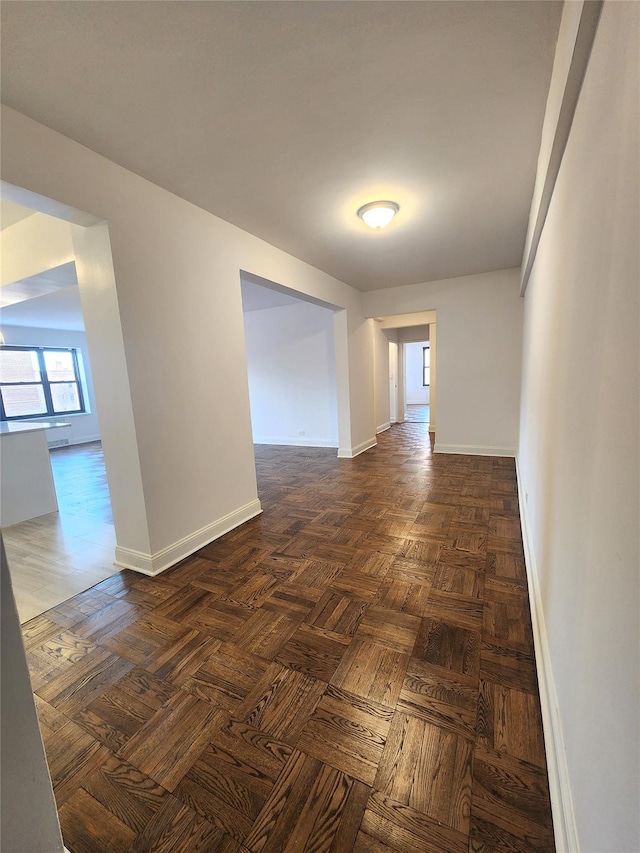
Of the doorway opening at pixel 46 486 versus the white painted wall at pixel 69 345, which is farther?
the white painted wall at pixel 69 345

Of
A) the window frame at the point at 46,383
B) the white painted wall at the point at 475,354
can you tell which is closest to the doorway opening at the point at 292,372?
the white painted wall at the point at 475,354

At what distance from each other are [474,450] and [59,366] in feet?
26.0

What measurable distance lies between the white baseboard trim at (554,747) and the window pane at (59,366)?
8402 mm

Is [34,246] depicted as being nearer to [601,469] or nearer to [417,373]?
[601,469]

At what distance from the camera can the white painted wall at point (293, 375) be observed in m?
5.53

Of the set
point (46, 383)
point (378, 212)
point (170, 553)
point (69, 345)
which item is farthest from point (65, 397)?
point (378, 212)

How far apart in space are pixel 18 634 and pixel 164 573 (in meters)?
1.51

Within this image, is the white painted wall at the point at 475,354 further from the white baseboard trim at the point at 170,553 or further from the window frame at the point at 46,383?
the window frame at the point at 46,383

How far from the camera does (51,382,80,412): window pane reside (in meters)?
6.78

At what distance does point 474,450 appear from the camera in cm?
469

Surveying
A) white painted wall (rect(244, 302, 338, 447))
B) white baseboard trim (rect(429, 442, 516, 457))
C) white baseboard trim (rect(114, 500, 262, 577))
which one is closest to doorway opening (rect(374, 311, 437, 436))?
white baseboard trim (rect(429, 442, 516, 457))

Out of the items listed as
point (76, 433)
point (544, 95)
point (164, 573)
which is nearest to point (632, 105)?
point (544, 95)

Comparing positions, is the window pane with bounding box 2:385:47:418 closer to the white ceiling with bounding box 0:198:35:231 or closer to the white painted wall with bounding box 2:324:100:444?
the white painted wall with bounding box 2:324:100:444

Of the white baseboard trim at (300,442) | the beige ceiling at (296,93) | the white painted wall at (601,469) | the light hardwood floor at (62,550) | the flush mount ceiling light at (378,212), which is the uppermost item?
the beige ceiling at (296,93)
